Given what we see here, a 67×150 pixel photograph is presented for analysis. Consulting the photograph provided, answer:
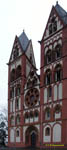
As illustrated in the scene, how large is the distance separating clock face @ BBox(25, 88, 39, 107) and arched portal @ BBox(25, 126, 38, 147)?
463 centimetres

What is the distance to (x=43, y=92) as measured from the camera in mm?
43969

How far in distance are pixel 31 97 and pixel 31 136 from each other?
299 inches

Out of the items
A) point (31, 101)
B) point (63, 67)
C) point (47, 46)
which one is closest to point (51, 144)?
point (31, 101)

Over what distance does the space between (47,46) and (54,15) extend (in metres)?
6.27

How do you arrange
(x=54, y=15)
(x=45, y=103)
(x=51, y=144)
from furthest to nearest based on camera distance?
1. (x=54, y=15)
2. (x=45, y=103)
3. (x=51, y=144)

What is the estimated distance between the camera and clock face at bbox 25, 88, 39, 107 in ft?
151

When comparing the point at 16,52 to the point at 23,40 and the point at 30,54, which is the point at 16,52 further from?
the point at 23,40

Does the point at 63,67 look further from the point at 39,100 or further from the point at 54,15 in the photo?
the point at 54,15

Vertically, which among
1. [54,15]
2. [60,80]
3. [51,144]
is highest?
[54,15]

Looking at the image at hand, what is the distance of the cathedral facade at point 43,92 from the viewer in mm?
40094

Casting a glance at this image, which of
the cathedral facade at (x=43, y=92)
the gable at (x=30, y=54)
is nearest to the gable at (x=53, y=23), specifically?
the cathedral facade at (x=43, y=92)

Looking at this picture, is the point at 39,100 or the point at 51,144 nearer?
the point at 51,144

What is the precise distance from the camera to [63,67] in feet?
133

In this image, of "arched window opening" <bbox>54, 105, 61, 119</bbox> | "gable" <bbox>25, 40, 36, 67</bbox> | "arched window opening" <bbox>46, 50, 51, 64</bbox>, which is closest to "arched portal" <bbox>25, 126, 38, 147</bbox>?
"arched window opening" <bbox>54, 105, 61, 119</bbox>
